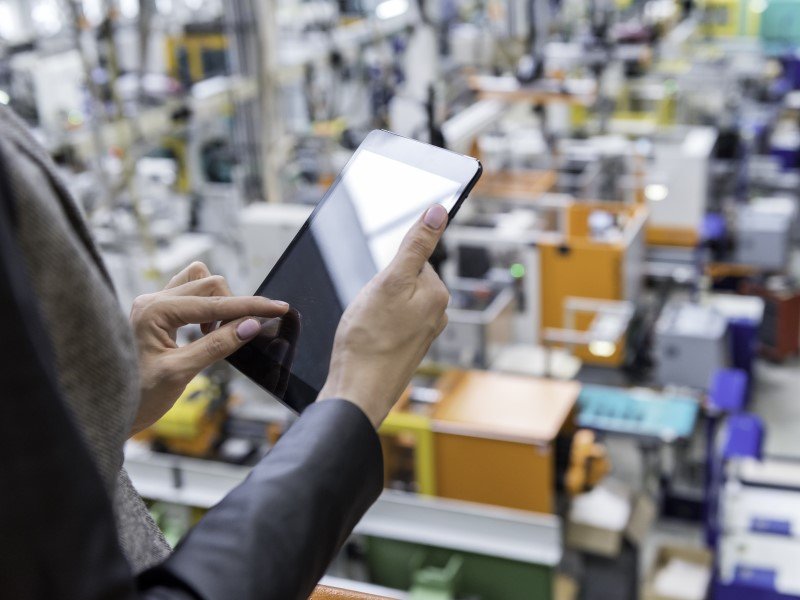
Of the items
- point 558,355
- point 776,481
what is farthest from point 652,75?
point 776,481

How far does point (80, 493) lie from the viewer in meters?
0.62

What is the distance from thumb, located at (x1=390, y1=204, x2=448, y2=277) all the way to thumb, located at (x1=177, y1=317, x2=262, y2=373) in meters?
0.23

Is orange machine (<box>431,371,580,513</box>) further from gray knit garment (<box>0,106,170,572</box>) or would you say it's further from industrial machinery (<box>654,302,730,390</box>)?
gray knit garment (<box>0,106,170,572</box>)

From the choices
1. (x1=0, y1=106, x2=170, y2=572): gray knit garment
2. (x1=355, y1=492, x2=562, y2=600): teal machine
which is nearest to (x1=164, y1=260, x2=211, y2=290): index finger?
(x1=0, y1=106, x2=170, y2=572): gray knit garment

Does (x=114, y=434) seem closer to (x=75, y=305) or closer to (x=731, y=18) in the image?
(x=75, y=305)

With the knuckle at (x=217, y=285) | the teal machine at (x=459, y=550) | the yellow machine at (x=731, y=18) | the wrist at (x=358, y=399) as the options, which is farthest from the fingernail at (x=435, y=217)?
the yellow machine at (x=731, y=18)

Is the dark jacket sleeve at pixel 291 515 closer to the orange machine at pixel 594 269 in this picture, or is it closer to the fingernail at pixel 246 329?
the fingernail at pixel 246 329

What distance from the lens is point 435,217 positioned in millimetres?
964

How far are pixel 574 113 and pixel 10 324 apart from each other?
14.2 meters

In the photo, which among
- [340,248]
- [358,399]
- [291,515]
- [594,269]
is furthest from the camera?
[594,269]

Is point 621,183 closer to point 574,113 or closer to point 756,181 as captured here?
point 756,181

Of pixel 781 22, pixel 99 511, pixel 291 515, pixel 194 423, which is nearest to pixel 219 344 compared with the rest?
pixel 291 515

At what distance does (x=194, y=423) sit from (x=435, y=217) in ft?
18.6

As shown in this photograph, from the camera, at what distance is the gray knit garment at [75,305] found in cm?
64
